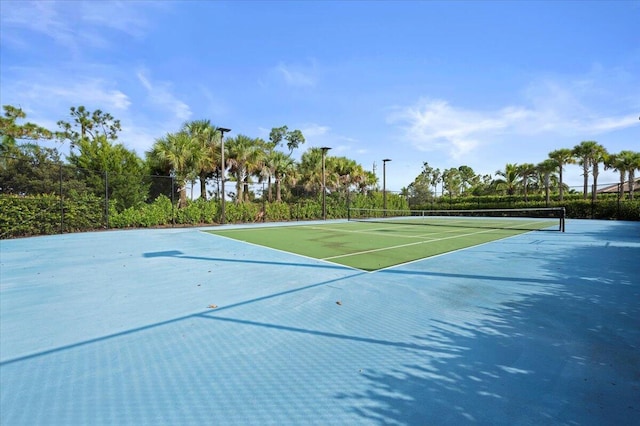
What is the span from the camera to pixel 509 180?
3728cm

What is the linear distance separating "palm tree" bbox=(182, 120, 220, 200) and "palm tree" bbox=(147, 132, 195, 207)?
580 millimetres

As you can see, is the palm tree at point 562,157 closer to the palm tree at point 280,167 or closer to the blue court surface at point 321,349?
the palm tree at point 280,167

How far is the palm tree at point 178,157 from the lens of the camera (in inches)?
738

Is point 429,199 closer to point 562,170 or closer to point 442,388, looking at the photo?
point 562,170

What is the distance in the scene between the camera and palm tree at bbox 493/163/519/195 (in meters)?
36.8

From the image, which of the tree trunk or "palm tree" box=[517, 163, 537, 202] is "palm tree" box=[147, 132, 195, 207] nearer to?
the tree trunk

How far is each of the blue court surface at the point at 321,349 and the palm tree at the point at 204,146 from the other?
15.9 m

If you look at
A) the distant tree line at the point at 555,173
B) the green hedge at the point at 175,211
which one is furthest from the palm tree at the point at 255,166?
the distant tree line at the point at 555,173

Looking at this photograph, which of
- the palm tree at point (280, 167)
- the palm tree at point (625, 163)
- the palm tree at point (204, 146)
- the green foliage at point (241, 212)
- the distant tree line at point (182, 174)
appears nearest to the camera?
the distant tree line at point (182, 174)

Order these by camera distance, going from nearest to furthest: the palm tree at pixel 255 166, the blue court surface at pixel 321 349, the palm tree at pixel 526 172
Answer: the blue court surface at pixel 321 349 < the palm tree at pixel 255 166 < the palm tree at pixel 526 172

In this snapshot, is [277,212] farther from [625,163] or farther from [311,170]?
[625,163]

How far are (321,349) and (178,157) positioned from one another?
62.5ft

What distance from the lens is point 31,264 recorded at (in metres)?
6.53

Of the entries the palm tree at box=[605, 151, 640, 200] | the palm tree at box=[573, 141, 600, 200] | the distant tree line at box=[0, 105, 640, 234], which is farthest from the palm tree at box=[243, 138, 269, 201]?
the palm tree at box=[605, 151, 640, 200]
